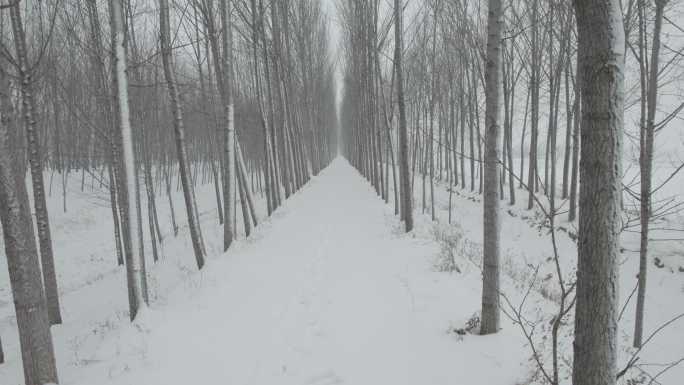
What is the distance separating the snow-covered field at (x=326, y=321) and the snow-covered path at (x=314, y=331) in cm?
2

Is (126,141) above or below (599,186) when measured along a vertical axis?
above

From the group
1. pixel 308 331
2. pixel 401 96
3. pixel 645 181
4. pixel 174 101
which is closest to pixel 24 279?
pixel 308 331

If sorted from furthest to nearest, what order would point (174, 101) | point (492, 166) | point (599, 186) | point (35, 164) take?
point (174, 101), point (35, 164), point (492, 166), point (599, 186)

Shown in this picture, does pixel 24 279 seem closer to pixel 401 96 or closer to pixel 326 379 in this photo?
pixel 326 379

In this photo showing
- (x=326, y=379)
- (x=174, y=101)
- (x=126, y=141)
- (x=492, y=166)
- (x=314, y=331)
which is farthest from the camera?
(x=174, y=101)

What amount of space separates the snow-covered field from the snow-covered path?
0.02 meters

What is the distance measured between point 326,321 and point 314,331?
283mm

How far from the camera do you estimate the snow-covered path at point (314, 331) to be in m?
3.69

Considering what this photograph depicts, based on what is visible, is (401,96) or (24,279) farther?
(401,96)

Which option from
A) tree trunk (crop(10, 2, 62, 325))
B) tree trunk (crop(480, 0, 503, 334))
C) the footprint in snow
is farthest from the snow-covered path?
tree trunk (crop(10, 2, 62, 325))

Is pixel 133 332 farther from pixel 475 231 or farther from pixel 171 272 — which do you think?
pixel 475 231

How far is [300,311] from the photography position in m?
5.14

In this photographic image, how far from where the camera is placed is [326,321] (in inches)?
189

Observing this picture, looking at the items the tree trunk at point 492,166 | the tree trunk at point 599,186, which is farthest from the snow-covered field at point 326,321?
the tree trunk at point 599,186
